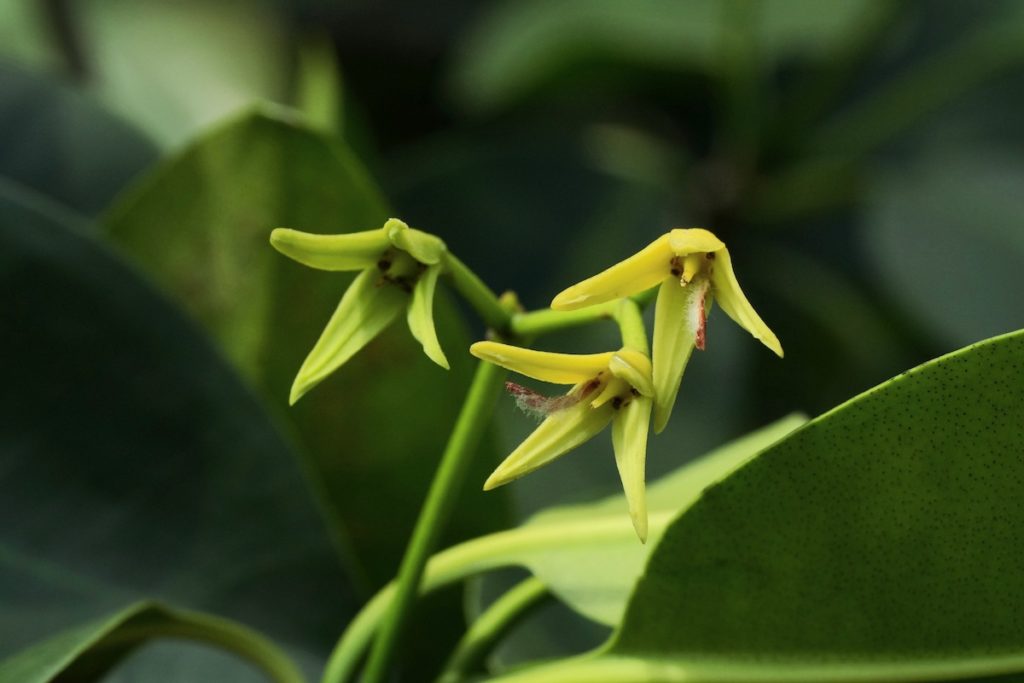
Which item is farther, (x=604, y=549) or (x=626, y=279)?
(x=604, y=549)

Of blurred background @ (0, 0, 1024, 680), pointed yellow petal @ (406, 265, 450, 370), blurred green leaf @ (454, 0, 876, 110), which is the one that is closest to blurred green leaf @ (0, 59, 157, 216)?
blurred background @ (0, 0, 1024, 680)

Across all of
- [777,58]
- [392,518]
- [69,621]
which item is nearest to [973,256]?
[777,58]

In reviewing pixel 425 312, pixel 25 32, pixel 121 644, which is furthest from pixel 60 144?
pixel 25 32

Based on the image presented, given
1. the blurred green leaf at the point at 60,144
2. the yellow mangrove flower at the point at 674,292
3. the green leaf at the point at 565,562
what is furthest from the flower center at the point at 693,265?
the blurred green leaf at the point at 60,144

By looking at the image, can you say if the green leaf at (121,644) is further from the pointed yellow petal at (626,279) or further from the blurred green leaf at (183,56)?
the blurred green leaf at (183,56)

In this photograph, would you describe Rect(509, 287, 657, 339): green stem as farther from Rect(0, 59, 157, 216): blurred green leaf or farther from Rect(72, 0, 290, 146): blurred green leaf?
Rect(72, 0, 290, 146): blurred green leaf

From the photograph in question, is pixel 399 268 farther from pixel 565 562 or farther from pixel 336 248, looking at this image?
pixel 565 562

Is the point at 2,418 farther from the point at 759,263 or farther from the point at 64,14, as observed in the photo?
the point at 759,263
